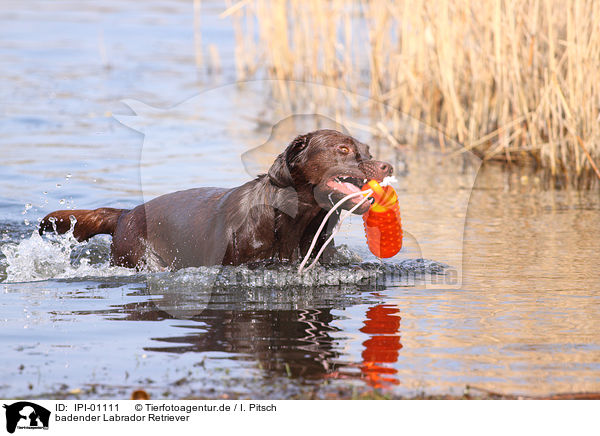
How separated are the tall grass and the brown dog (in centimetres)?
405

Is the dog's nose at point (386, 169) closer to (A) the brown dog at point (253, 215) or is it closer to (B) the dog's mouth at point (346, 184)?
(A) the brown dog at point (253, 215)

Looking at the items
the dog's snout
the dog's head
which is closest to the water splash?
the dog's head

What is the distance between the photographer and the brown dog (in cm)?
639

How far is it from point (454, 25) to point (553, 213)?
8.88 feet

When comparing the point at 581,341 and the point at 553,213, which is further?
the point at 553,213

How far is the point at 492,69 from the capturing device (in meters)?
10.9

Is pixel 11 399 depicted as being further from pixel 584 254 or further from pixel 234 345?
pixel 584 254

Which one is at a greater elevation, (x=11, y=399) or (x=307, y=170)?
(x=307, y=170)

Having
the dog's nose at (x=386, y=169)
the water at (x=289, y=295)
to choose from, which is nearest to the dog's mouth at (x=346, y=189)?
the dog's nose at (x=386, y=169)

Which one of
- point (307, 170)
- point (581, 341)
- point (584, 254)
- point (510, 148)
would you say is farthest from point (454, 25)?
point (581, 341)

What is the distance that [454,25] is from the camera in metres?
10.9

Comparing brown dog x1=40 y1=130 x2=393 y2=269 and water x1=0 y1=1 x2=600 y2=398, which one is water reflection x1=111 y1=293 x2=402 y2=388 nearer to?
water x1=0 y1=1 x2=600 y2=398
